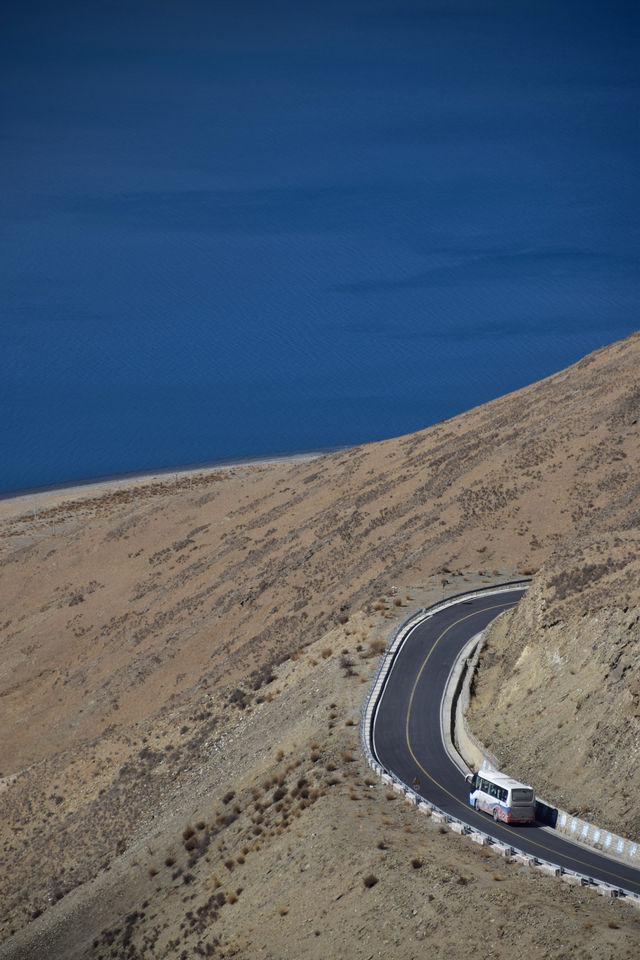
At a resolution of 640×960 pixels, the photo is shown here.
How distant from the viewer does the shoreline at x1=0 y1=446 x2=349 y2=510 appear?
99.0 meters

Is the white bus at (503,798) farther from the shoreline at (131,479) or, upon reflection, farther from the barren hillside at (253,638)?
the shoreline at (131,479)

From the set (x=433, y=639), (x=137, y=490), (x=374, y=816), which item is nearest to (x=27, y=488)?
(x=137, y=490)

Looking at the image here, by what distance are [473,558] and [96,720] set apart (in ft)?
53.7

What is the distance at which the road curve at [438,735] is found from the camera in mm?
19531

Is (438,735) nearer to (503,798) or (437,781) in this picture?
(437,781)

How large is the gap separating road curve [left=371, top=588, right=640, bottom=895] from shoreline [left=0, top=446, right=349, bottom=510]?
64.9 metres

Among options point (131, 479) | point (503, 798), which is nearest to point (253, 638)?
point (503, 798)

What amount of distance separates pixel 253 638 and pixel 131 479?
69881 millimetres

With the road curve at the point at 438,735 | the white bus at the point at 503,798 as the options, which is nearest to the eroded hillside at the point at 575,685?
the white bus at the point at 503,798

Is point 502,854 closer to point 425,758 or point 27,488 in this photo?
point 425,758

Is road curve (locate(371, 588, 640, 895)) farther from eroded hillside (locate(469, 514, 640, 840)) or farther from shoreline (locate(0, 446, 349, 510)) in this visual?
shoreline (locate(0, 446, 349, 510))

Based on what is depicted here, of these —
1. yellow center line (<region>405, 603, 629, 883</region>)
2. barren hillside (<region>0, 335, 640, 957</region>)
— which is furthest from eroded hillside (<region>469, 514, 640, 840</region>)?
yellow center line (<region>405, 603, 629, 883</region>)

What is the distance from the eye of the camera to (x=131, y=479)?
107 m

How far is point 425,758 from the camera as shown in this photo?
25.3 meters
